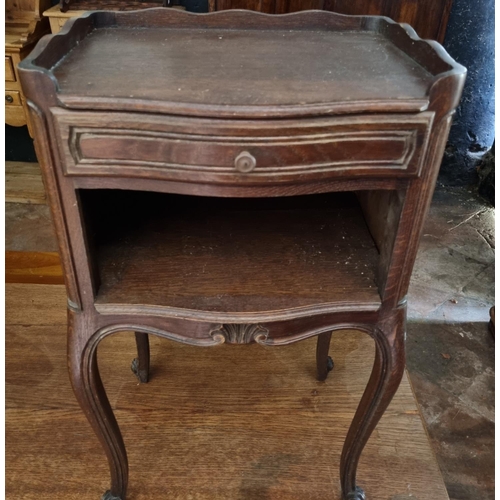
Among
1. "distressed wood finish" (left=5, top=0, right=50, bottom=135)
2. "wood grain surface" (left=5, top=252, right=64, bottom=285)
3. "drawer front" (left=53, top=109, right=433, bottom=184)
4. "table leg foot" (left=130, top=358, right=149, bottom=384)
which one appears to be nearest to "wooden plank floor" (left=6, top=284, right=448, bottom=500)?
"table leg foot" (left=130, top=358, right=149, bottom=384)

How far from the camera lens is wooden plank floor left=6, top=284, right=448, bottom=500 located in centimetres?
101

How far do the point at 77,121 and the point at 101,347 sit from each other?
863 mm

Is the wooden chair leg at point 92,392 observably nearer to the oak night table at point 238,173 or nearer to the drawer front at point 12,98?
the oak night table at point 238,173

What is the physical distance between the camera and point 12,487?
990mm

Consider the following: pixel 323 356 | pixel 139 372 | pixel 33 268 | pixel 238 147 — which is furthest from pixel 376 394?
pixel 33 268

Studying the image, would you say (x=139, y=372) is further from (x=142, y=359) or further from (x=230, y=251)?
(x=230, y=251)

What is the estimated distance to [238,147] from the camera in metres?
0.57

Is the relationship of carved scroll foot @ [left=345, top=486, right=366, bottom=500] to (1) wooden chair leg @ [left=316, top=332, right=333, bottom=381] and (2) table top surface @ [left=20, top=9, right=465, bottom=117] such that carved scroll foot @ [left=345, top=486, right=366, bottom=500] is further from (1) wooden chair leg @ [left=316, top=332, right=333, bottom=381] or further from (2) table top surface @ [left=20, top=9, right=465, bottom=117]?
(2) table top surface @ [left=20, top=9, right=465, bottom=117]

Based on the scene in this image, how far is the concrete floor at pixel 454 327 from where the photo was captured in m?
1.22

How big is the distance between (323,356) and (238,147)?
2.46 feet

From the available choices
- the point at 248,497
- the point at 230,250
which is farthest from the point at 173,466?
the point at 230,250

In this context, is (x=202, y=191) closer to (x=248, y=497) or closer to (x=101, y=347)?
(x=248, y=497)

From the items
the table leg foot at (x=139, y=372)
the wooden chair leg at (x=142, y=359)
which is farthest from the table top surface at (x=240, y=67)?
the table leg foot at (x=139, y=372)

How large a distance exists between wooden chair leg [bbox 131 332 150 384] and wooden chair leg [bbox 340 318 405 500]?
Result: 486 mm
